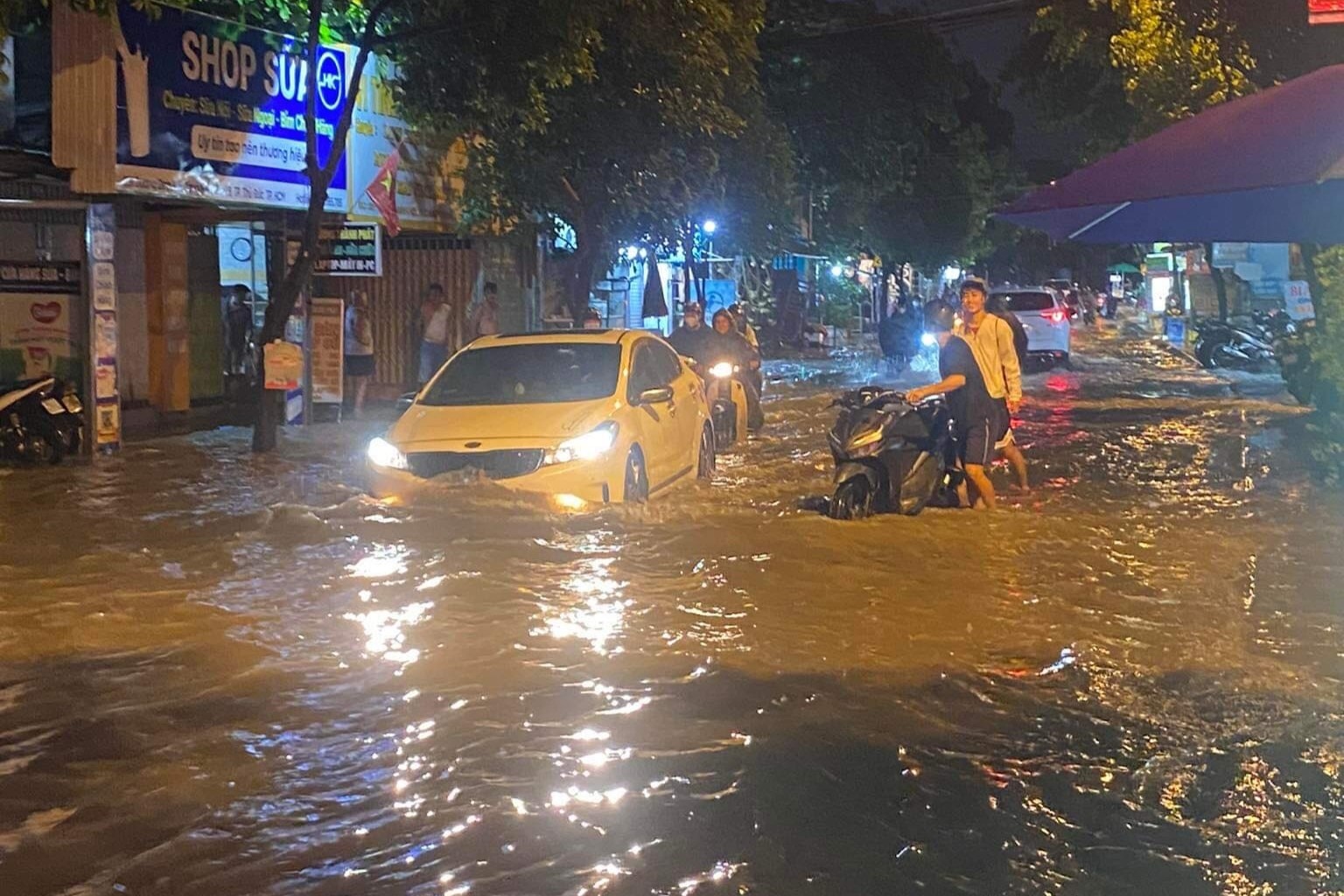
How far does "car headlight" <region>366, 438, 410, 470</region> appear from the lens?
10.1 meters

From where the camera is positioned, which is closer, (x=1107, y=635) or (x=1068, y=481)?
(x=1107, y=635)

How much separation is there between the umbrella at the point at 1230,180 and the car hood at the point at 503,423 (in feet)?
12.3

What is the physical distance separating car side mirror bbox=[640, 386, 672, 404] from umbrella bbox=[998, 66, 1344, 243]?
317 centimetres

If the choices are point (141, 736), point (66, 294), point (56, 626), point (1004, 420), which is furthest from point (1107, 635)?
point (66, 294)

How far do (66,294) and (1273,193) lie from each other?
1133cm

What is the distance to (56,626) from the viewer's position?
7699 millimetres

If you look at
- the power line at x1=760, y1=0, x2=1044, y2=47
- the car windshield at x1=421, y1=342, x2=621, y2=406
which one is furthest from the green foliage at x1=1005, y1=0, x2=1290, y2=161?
the car windshield at x1=421, y1=342, x2=621, y2=406

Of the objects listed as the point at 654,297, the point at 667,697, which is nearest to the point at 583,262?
the point at 654,297

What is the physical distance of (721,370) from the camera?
52.0ft

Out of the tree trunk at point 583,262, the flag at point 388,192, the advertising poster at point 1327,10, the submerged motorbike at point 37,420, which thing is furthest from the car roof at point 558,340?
the tree trunk at point 583,262

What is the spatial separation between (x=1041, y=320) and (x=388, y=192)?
1667 cm

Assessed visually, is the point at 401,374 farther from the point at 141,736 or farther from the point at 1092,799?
the point at 1092,799

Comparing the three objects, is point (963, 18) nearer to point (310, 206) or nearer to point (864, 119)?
point (310, 206)

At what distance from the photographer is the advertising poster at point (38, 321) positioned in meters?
13.9
